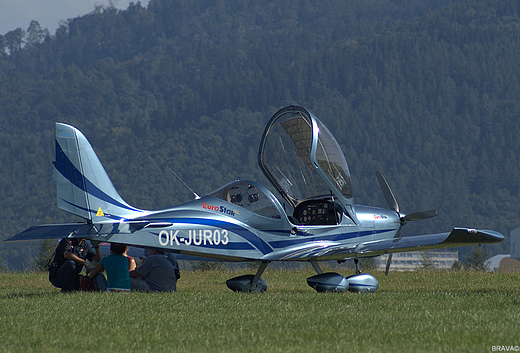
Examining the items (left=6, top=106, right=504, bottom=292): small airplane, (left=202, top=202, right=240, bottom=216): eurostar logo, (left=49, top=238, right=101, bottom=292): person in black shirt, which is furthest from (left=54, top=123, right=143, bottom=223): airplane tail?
(left=202, top=202, right=240, bottom=216): eurostar logo

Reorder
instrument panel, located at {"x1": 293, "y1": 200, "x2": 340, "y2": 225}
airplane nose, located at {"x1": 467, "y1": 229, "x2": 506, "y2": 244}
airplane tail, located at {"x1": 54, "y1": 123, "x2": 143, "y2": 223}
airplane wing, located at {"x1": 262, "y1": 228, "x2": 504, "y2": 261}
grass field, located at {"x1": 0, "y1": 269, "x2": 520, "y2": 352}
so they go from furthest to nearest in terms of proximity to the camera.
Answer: instrument panel, located at {"x1": 293, "y1": 200, "x2": 340, "y2": 225}, airplane tail, located at {"x1": 54, "y1": 123, "x2": 143, "y2": 223}, airplane wing, located at {"x1": 262, "y1": 228, "x2": 504, "y2": 261}, airplane nose, located at {"x1": 467, "y1": 229, "x2": 506, "y2": 244}, grass field, located at {"x1": 0, "y1": 269, "x2": 520, "y2": 352}

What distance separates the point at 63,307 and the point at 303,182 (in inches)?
273

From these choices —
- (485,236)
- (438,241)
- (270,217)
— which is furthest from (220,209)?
(485,236)

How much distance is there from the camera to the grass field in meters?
6.60

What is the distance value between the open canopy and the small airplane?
0.8 inches

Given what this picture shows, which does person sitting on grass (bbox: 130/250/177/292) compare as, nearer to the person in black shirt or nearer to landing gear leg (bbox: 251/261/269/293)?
the person in black shirt

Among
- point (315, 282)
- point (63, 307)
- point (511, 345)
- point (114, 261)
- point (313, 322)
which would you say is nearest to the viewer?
point (511, 345)

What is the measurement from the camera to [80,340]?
6867 millimetres

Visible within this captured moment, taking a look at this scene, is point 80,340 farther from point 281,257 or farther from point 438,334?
point 281,257

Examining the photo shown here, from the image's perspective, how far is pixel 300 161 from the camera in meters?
15.0

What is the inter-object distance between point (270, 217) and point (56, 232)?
412 cm

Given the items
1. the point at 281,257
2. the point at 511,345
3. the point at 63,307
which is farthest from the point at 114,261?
the point at 511,345

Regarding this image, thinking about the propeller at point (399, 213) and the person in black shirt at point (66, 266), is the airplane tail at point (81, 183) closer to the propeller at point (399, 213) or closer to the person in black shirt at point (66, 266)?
the person in black shirt at point (66, 266)

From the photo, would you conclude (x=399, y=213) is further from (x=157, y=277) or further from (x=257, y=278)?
(x=157, y=277)
